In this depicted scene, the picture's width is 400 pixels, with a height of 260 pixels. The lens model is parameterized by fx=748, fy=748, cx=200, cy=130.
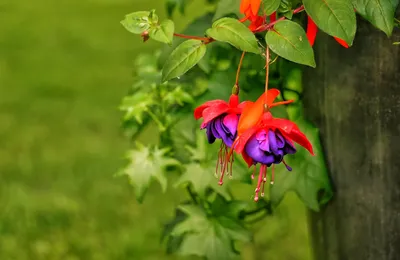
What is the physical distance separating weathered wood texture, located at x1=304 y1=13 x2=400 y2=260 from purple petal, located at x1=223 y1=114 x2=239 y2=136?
33cm

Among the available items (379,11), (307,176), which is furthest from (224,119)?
(307,176)

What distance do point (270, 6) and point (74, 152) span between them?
1973mm

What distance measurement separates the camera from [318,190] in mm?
1367

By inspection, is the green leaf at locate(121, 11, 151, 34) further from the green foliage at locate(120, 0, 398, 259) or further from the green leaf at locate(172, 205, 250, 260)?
the green leaf at locate(172, 205, 250, 260)

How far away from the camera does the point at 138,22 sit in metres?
1.08

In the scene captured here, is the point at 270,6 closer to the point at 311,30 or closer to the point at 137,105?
the point at 311,30

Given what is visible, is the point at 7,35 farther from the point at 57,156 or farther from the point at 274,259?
the point at 274,259

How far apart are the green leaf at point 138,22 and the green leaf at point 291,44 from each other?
0.57ft

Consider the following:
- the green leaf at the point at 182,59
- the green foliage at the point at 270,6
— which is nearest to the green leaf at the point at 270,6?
the green foliage at the point at 270,6

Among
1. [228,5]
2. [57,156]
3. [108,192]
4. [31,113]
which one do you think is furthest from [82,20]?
[228,5]

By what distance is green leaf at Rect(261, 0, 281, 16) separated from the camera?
105 cm

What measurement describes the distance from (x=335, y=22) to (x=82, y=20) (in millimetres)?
3503

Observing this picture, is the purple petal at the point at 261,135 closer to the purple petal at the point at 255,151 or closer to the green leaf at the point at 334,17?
the purple petal at the point at 255,151

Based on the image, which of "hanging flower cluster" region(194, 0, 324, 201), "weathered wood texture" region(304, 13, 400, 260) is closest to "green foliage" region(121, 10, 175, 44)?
"hanging flower cluster" region(194, 0, 324, 201)
